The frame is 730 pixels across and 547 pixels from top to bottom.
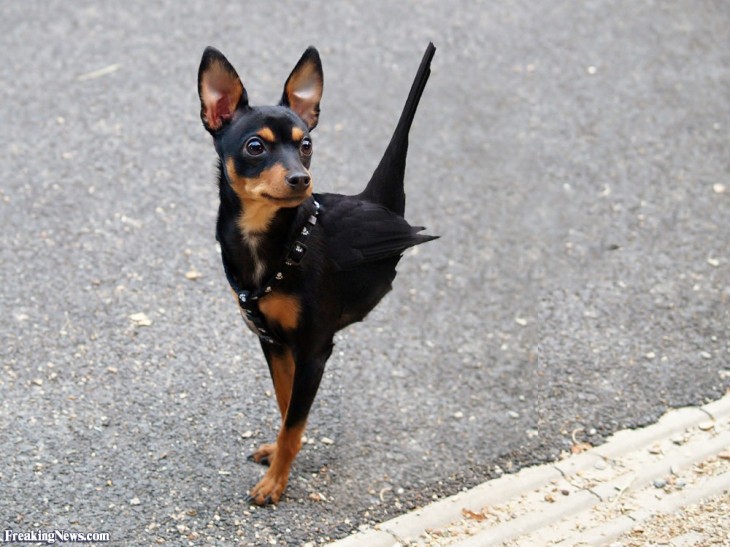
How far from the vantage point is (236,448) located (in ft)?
13.9

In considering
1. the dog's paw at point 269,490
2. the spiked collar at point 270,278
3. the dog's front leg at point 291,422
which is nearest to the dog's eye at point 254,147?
the spiked collar at point 270,278

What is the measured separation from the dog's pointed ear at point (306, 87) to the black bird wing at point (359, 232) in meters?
0.33

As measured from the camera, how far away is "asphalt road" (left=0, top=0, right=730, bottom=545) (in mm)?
4145

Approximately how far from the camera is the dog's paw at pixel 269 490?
154 inches

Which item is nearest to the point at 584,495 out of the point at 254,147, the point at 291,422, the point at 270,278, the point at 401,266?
the point at 291,422

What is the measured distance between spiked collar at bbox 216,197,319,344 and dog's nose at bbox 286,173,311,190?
13.8 inches

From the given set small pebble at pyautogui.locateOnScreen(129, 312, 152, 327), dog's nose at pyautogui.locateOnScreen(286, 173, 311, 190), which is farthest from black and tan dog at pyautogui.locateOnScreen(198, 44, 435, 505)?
small pebble at pyautogui.locateOnScreen(129, 312, 152, 327)

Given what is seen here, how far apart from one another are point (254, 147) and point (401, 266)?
7.54 feet

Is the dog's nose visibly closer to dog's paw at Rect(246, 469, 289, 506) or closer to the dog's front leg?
the dog's front leg

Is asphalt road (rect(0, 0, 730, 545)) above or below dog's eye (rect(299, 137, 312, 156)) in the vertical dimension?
below

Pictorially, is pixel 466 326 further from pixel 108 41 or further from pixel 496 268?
pixel 108 41

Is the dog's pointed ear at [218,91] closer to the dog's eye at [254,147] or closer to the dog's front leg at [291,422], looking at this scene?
the dog's eye at [254,147]

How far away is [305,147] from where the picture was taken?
3479mm

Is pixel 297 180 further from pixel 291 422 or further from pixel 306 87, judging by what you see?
pixel 291 422
